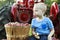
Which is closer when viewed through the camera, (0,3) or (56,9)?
(56,9)

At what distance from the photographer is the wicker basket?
4.46 meters

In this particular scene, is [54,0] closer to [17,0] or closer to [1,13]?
[17,0]

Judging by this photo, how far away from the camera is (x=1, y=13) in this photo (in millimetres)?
5230

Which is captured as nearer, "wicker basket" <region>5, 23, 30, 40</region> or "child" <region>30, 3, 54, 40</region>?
"child" <region>30, 3, 54, 40</region>

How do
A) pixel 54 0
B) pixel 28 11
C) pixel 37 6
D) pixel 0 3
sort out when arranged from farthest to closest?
1. pixel 0 3
2. pixel 54 0
3. pixel 28 11
4. pixel 37 6

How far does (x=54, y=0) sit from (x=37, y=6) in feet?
3.96

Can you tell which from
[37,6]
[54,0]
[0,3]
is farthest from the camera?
[0,3]

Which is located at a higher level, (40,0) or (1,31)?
(40,0)

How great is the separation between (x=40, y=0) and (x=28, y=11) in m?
0.36

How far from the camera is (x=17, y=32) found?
4.48 metres

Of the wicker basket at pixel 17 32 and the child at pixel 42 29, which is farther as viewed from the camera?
the wicker basket at pixel 17 32

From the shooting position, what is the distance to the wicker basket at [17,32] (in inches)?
176

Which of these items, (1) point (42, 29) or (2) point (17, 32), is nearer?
(1) point (42, 29)

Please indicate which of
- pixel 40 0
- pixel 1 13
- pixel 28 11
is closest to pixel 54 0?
pixel 40 0
